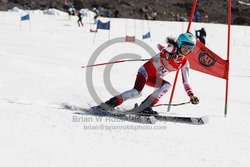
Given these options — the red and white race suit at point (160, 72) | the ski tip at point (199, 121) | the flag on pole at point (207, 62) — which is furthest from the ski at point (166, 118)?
the flag on pole at point (207, 62)

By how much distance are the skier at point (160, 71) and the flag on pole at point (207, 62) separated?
1.14 m

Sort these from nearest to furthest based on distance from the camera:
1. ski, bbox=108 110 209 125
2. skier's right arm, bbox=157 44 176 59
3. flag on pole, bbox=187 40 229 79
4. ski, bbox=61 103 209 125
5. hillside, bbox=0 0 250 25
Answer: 1. ski, bbox=61 103 209 125
2. ski, bbox=108 110 209 125
3. skier's right arm, bbox=157 44 176 59
4. flag on pole, bbox=187 40 229 79
5. hillside, bbox=0 0 250 25

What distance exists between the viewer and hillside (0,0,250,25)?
43.4 metres

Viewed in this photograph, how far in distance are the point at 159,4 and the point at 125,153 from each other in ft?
150

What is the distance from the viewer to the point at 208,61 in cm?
805

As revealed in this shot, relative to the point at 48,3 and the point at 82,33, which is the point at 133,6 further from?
the point at 82,33

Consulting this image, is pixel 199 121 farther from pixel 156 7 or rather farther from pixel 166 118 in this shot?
pixel 156 7

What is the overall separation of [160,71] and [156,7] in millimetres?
41384

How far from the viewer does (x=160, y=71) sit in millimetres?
6914

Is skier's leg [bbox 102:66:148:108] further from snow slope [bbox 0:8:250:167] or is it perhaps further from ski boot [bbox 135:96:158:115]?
snow slope [bbox 0:8:250:167]

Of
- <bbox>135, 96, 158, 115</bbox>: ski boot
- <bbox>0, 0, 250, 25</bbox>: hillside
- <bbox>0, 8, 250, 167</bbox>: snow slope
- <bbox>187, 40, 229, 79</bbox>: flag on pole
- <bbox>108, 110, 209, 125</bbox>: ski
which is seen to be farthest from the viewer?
<bbox>0, 0, 250, 25</bbox>: hillside

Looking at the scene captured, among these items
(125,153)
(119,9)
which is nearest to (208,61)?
(125,153)

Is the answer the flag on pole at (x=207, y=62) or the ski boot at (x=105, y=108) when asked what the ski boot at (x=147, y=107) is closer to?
the ski boot at (x=105, y=108)

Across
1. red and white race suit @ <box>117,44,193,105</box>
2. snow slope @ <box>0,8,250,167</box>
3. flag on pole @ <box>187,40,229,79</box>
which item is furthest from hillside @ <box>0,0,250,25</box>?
red and white race suit @ <box>117,44,193,105</box>
